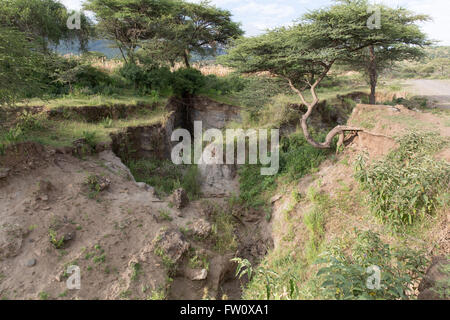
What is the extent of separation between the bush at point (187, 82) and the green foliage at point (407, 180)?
869 centimetres

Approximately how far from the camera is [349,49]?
6785mm

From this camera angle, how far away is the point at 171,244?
4805mm

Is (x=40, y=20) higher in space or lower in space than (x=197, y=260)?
higher

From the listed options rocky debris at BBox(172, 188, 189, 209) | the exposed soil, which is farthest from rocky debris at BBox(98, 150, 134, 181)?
rocky debris at BBox(172, 188, 189, 209)

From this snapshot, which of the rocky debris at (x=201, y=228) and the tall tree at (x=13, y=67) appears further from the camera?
the rocky debris at (x=201, y=228)

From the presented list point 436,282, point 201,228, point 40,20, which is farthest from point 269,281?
point 40,20

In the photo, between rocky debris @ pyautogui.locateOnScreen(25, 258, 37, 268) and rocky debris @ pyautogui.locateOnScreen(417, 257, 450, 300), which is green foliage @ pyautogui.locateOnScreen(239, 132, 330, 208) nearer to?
rocky debris @ pyautogui.locateOnScreen(417, 257, 450, 300)

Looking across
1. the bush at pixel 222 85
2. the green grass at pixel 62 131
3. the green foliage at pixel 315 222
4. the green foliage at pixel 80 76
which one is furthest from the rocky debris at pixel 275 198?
the green foliage at pixel 80 76

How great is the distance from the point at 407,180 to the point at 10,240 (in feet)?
22.4

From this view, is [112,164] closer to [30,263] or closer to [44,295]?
[30,263]

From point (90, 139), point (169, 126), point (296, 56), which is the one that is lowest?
point (90, 139)

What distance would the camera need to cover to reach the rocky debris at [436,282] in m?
2.46

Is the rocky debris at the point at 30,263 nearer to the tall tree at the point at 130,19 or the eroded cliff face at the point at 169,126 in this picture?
the eroded cliff face at the point at 169,126

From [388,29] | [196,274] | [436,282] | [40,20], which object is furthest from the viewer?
[40,20]
